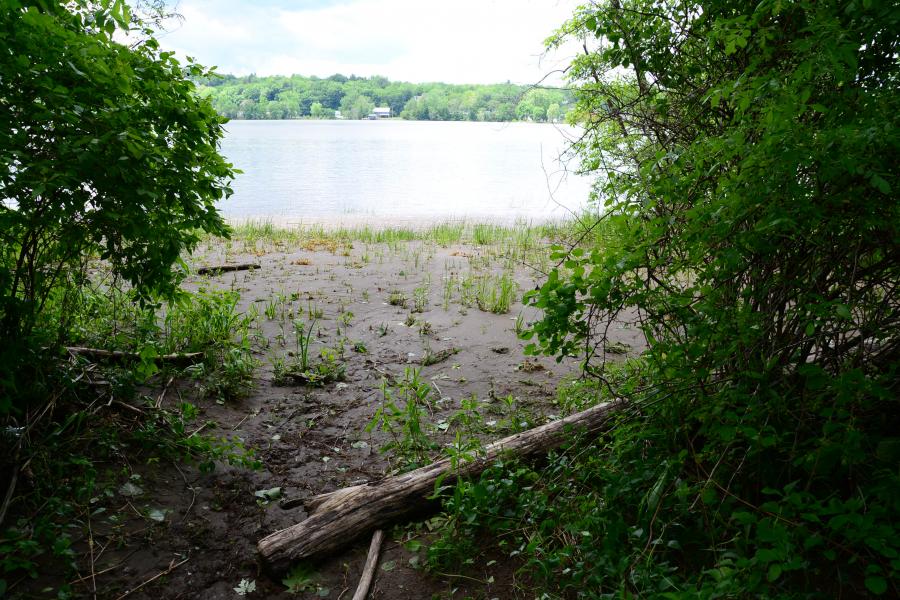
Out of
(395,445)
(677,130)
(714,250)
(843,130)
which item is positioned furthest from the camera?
(395,445)

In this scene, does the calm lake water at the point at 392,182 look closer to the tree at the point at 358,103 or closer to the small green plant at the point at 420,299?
the small green plant at the point at 420,299

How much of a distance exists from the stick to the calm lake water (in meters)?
5.93

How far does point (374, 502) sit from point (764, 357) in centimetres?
231

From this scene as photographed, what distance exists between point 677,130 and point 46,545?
4.52 meters

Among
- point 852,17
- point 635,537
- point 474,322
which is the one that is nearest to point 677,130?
point 852,17

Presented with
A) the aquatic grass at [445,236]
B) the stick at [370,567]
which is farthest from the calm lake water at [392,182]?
the stick at [370,567]

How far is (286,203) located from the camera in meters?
21.4

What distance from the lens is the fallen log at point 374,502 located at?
10.4 feet

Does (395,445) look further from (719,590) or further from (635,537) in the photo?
(719,590)

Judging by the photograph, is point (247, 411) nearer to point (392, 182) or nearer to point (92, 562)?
point (92, 562)

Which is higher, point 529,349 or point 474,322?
point 529,349

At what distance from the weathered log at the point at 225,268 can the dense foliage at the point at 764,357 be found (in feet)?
21.4

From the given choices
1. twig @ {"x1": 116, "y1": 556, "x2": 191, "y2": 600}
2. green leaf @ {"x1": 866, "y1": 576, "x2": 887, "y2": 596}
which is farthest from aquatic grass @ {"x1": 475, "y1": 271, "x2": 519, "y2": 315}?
green leaf @ {"x1": 866, "y1": 576, "x2": 887, "y2": 596}

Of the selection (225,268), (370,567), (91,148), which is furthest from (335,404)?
(225,268)
